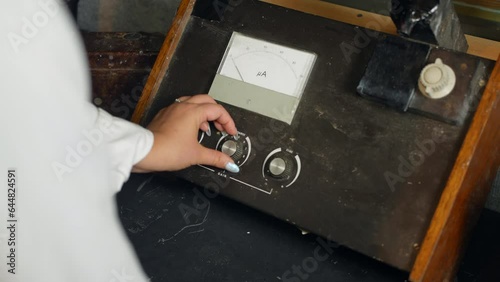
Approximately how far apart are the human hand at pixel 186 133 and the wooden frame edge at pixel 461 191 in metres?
0.35

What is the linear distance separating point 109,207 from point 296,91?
1.21 feet

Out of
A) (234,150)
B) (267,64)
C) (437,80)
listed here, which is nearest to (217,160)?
(234,150)

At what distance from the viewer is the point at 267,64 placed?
109cm

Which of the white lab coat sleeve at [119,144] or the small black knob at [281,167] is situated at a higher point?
the small black knob at [281,167]

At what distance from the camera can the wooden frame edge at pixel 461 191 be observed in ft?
2.95

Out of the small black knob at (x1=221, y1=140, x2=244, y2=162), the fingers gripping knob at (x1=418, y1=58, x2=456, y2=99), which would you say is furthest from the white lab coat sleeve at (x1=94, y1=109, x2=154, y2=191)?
the fingers gripping knob at (x1=418, y1=58, x2=456, y2=99)

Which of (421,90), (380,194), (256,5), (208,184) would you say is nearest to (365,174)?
(380,194)

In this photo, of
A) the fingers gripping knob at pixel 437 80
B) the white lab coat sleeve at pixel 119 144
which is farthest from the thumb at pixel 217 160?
the fingers gripping knob at pixel 437 80

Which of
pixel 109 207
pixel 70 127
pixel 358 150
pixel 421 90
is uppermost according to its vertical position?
pixel 421 90

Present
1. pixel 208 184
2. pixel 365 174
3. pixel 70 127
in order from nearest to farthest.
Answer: pixel 70 127
pixel 365 174
pixel 208 184

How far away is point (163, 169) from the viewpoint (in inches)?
40.6

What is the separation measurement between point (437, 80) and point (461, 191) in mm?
173

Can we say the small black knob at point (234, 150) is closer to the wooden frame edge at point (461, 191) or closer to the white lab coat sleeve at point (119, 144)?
the white lab coat sleeve at point (119, 144)

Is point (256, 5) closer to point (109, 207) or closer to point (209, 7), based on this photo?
point (209, 7)
